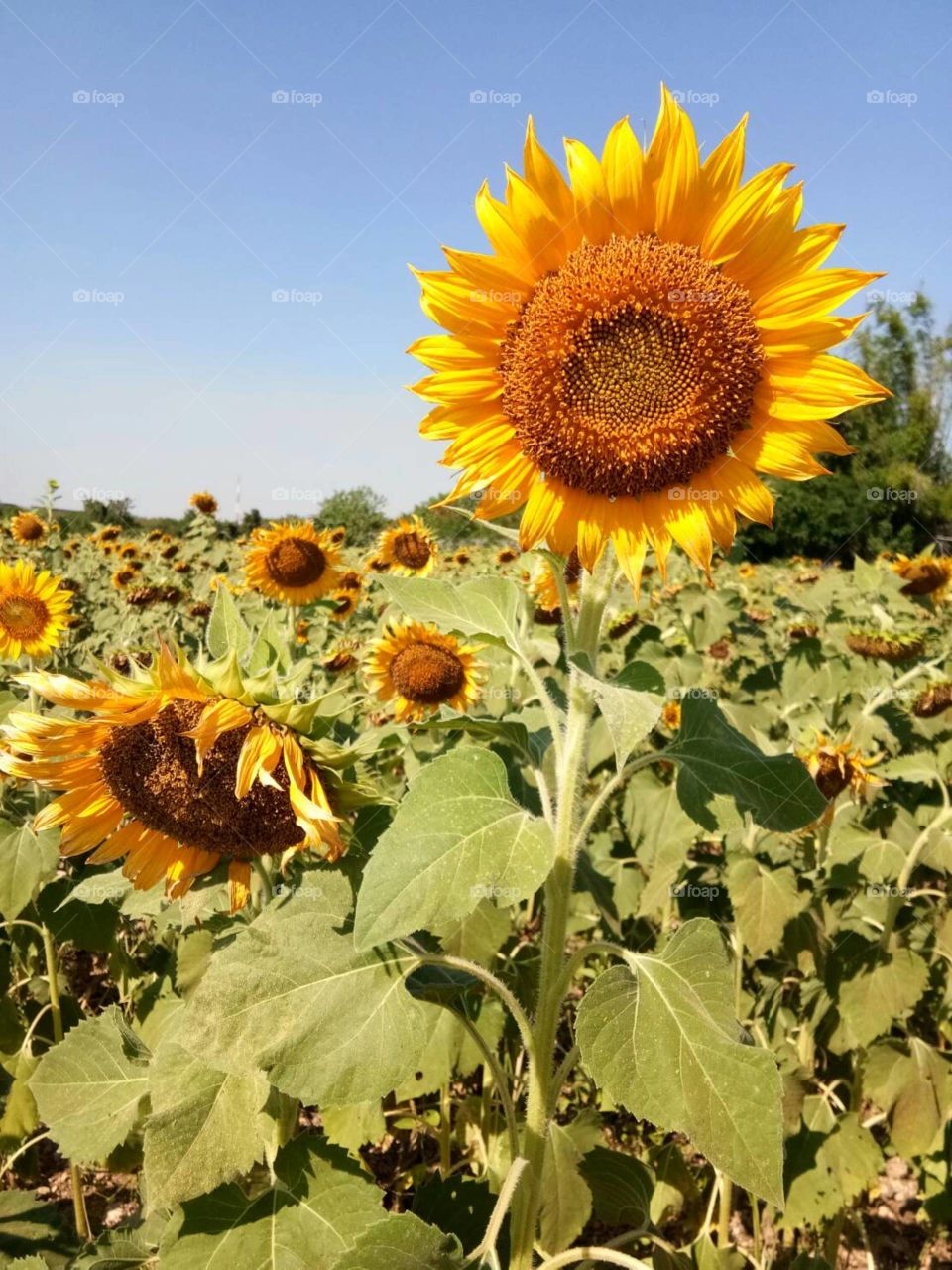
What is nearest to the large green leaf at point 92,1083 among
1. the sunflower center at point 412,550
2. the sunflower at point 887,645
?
the sunflower at point 887,645

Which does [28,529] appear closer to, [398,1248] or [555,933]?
[555,933]

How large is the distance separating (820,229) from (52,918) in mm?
2729

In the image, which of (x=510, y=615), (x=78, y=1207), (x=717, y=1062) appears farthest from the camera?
(x=78, y=1207)

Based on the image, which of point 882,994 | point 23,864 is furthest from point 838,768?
point 23,864

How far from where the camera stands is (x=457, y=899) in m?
1.31

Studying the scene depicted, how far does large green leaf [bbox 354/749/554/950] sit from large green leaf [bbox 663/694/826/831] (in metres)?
0.33

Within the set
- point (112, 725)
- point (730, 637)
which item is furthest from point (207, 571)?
point (112, 725)

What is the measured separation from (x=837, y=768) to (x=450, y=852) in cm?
214

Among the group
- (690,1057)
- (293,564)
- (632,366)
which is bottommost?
(690,1057)

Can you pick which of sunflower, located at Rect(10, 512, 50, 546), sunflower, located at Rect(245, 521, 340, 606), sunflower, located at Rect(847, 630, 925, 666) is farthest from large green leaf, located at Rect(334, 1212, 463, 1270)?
sunflower, located at Rect(10, 512, 50, 546)

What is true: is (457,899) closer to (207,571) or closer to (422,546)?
(422,546)

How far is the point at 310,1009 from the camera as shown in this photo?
1423 millimetres

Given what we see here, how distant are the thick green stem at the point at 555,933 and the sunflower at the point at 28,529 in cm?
705

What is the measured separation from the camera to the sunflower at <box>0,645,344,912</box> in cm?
146
